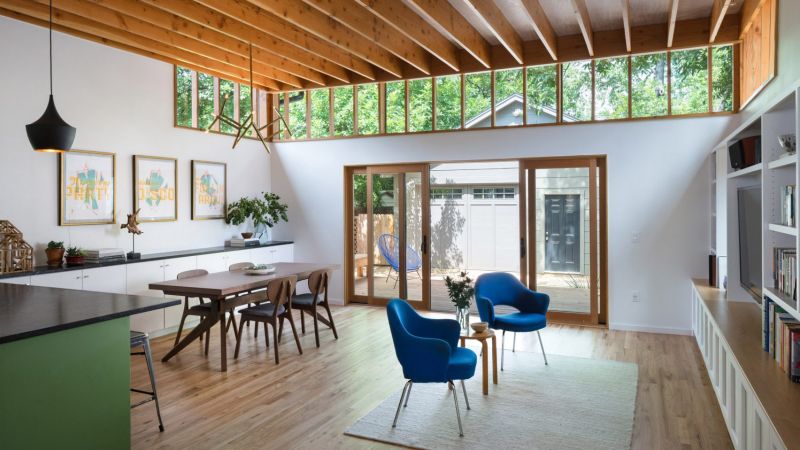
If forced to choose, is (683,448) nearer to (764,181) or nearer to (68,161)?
(764,181)

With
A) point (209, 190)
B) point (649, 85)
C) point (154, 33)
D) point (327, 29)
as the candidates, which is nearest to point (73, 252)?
point (209, 190)

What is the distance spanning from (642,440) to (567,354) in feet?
6.64

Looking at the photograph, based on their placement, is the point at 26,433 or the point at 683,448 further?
the point at 683,448

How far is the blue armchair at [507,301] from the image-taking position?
16.8ft

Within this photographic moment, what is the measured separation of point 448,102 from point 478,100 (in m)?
0.41

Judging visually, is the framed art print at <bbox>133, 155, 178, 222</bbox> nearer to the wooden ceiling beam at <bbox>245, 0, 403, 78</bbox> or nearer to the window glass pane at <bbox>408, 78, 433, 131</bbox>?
the wooden ceiling beam at <bbox>245, 0, 403, 78</bbox>

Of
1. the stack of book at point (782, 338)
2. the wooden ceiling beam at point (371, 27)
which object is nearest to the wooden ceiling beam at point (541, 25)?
the wooden ceiling beam at point (371, 27)

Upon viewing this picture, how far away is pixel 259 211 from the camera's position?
7816mm

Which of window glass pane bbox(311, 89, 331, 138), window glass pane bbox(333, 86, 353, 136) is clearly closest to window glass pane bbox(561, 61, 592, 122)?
window glass pane bbox(333, 86, 353, 136)

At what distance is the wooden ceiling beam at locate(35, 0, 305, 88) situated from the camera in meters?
4.98

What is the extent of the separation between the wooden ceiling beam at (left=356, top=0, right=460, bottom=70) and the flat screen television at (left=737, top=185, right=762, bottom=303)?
10.4ft

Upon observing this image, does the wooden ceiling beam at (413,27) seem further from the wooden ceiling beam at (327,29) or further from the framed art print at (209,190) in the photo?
the framed art print at (209,190)

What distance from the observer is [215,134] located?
7.49 metres

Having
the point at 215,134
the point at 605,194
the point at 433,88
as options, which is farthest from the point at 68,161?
the point at 605,194
